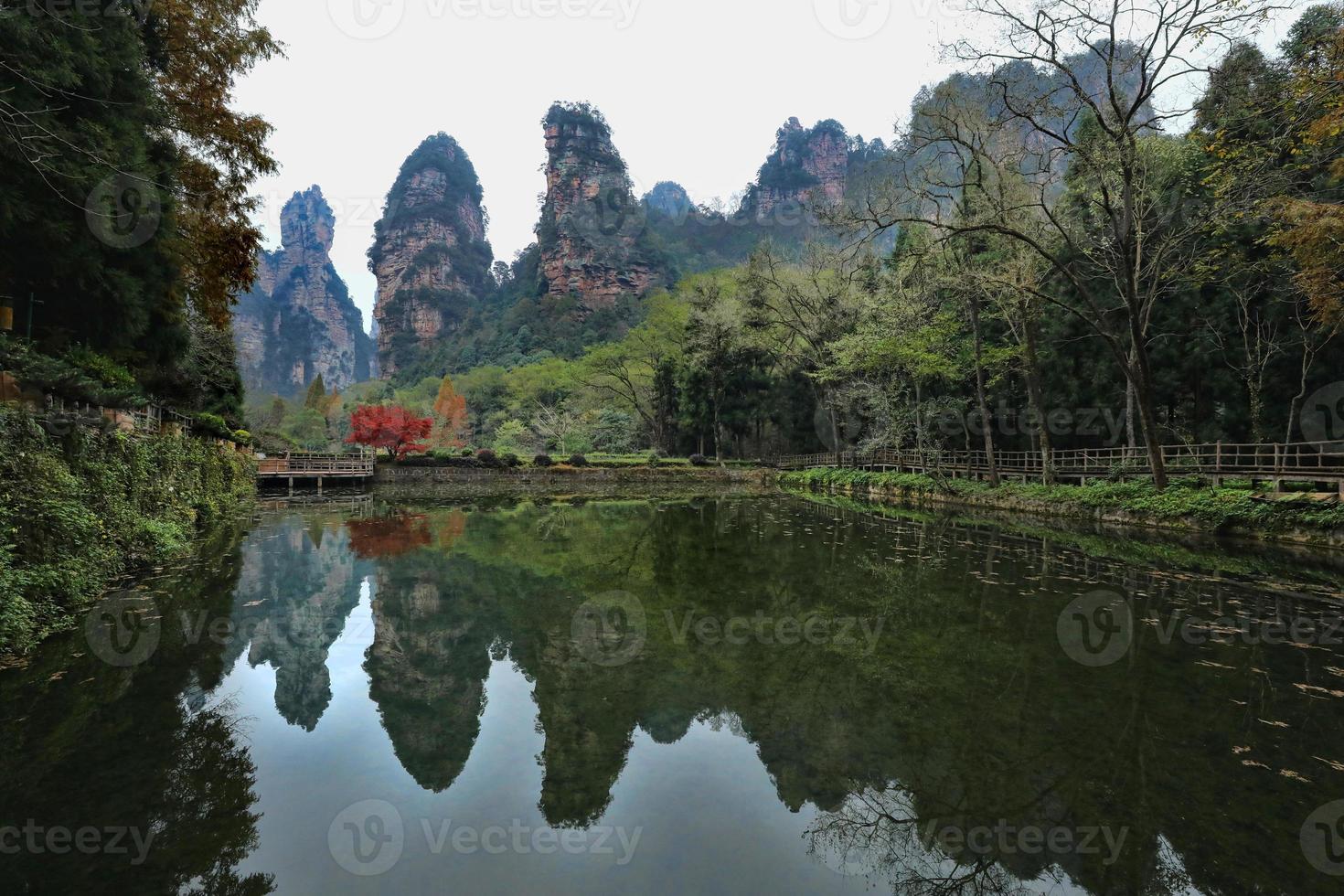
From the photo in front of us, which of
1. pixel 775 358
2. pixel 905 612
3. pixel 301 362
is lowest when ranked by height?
pixel 905 612

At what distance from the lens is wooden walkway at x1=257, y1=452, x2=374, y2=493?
28.8 meters

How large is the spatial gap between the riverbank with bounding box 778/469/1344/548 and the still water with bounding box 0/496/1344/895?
4564 millimetres

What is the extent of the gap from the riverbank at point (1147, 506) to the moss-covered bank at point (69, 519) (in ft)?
56.1

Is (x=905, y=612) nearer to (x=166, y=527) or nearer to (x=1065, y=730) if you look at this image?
(x=1065, y=730)

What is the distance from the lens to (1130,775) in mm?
3166

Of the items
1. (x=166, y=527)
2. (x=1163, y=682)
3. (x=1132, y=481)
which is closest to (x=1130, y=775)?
(x=1163, y=682)

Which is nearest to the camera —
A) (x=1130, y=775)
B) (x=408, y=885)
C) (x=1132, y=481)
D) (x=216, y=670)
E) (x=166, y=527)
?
(x=408, y=885)

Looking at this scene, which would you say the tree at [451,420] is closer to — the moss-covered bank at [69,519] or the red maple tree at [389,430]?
the red maple tree at [389,430]

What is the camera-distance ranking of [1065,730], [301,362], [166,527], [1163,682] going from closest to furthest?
[1065,730]
[1163,682]
[166,527]
[301,362]

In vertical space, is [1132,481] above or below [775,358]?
below

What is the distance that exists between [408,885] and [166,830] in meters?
1.20

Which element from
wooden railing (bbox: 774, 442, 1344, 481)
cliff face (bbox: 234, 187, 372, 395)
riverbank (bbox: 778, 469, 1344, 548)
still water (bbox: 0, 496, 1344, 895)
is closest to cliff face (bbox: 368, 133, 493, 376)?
cliff face (bbox: 234, 187, 372, 395)

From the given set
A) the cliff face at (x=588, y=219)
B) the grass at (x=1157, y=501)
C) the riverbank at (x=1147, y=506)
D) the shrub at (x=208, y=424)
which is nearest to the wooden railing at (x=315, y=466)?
the shrub at (x=208, y=424)

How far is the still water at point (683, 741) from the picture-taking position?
257 cm
